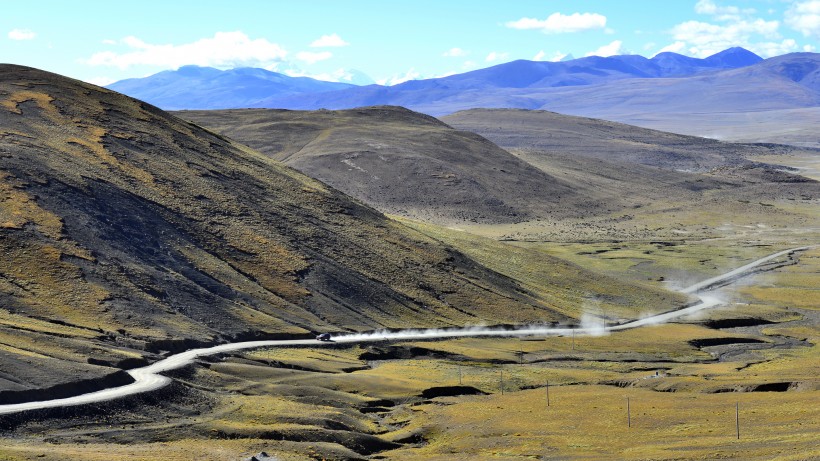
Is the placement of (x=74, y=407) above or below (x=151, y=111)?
below

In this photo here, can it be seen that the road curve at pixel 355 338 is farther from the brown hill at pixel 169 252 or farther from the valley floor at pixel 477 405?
the brown hill at pixel 169 252

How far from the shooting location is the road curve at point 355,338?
2773 inches

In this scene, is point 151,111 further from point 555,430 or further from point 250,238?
point 555,430

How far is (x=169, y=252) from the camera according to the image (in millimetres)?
121438

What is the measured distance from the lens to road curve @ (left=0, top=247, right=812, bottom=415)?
70438 millimetres

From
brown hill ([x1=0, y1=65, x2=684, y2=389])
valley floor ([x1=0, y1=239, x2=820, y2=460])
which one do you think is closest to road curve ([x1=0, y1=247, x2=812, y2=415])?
valley floor ([x1=0, y1=239, x2=820, y2=460])

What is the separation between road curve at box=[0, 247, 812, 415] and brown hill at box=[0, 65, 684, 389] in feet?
7.94

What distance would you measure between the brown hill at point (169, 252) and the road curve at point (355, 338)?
2.42 metres

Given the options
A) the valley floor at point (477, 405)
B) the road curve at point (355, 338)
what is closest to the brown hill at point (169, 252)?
the road curve at point (355, 338)

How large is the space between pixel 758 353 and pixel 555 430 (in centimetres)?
4674

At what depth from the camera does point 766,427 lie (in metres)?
68.8

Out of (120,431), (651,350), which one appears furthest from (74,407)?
(651,350)

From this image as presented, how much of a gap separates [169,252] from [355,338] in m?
24.6

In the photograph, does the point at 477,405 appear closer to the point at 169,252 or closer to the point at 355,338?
the point at 355,338
